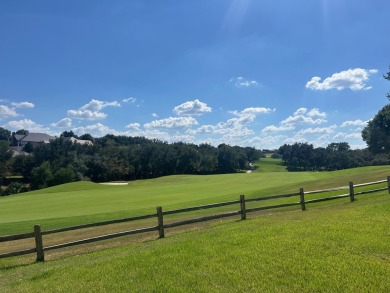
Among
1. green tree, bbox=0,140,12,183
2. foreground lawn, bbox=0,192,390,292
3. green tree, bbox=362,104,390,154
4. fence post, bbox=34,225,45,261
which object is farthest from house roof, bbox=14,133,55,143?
foreground lawn, bbox=0,192,390,292

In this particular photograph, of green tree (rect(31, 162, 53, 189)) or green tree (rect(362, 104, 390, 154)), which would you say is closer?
green tree (rect(362, 104, 390, 154))

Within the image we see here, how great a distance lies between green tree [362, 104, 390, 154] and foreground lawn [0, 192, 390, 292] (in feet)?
252

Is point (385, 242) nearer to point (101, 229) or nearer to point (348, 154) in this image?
point (101, 229)

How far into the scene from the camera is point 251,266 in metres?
7.34

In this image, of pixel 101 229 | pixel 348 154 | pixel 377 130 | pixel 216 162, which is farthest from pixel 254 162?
pixel 101 229

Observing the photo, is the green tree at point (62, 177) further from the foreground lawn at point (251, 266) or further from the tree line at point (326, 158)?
the tree line at point (326, 158)

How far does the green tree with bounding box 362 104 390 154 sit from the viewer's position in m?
79.5

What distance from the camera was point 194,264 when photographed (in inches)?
312

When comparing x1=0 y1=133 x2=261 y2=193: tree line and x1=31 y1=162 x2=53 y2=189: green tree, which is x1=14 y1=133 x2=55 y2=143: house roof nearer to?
x1=0 y1=133 x2=261 y2=193: tree line

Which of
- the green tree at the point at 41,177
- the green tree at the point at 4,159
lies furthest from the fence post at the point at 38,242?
the green tree at the point at 4,159

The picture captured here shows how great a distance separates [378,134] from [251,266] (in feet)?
292

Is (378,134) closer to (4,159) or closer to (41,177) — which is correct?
(41,177)

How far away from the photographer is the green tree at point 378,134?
7950cm

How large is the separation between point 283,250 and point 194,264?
2024mm
